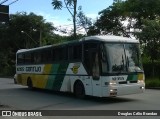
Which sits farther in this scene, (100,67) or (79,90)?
(79,90)

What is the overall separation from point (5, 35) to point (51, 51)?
5047 centimetres

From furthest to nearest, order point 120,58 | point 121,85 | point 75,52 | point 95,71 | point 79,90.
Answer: point 75,52
point 79,90
point 95,71
point 120,58
point 121,85

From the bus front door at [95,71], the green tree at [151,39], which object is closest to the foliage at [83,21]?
the green tree at [151,39]

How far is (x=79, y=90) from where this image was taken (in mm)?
20000

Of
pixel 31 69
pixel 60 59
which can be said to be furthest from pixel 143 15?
pixel 60 59

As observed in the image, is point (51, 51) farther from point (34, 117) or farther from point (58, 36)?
point (58, 36)

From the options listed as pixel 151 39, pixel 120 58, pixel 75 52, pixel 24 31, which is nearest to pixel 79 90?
pixel 75 52

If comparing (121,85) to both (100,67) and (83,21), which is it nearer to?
(100,67)

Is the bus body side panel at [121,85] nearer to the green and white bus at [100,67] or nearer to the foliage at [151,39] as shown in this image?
the green and white bus at [100,67]

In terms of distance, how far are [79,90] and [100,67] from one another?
2611 mm

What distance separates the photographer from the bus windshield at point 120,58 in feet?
58.2

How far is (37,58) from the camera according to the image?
2562 centimetres

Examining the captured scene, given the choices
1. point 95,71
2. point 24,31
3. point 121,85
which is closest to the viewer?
point 121,85

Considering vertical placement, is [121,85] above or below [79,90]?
above
